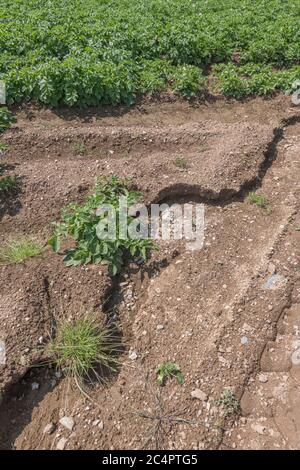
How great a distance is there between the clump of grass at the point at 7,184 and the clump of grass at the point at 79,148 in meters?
1.07

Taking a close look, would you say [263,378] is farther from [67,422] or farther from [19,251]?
[19,251]

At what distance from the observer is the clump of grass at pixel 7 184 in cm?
489

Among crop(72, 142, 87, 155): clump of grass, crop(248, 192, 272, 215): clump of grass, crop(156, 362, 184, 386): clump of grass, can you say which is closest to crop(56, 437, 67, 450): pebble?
crop(156, 362, 184, 386): clump of grass

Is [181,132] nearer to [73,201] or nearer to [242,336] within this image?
[73,201]

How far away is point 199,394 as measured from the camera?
3.38 meters

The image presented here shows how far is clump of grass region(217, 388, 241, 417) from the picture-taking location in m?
3.28

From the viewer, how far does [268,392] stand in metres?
3.44

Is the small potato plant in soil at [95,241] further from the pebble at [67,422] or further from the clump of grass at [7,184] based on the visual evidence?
the pebble at [67,422]

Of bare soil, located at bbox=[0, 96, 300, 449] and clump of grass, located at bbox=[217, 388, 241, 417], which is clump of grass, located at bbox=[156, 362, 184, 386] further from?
clump of grass, located at bbox=[217, 388, 241, 417]

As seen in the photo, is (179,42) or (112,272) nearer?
(112,272)

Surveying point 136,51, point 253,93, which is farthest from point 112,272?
point 136,51

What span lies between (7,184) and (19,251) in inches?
42.6

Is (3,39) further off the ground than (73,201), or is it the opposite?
(3,39)

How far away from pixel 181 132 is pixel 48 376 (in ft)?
12.6
